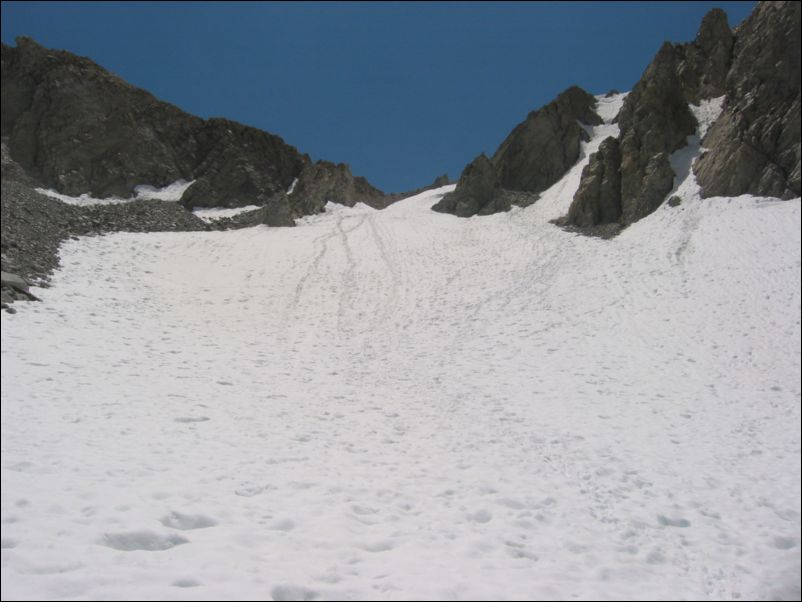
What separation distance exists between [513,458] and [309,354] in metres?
8.04

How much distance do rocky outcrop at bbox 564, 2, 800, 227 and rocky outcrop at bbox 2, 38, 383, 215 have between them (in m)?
31.6

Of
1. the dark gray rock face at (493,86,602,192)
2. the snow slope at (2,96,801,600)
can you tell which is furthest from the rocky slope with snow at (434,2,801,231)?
the snow slope at (2,96,801,600)

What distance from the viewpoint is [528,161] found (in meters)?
53.6

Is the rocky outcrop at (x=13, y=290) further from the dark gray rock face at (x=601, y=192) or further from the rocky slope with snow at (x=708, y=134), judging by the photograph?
the dark gray rock face at (x=601, y=192)

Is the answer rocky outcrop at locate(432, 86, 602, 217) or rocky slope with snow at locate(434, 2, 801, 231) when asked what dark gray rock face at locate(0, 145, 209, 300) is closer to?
rocky outcrop at locate(432, 86, 602, 217)

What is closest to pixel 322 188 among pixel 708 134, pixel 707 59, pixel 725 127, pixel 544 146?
pixel 544 146

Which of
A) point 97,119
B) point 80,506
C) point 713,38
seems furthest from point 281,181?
point 80,506

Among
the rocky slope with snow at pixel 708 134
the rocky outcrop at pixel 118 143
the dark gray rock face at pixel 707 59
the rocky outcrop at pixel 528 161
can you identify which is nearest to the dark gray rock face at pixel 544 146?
the rocky outcrop at pixel 528 161

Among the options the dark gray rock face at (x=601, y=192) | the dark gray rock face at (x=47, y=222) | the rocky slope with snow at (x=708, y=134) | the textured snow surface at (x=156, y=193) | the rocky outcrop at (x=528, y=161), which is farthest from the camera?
the textured snow surface at (x=156, y=193)

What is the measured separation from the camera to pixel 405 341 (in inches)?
667

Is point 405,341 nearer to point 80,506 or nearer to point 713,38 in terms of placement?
point 80,506

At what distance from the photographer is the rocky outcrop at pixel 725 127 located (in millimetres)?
25953

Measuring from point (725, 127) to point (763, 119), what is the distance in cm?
354

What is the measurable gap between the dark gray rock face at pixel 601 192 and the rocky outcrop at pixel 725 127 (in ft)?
0.22
